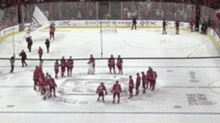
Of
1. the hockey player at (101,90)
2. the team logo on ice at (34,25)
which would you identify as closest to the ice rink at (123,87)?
the hockey player at (101,90)

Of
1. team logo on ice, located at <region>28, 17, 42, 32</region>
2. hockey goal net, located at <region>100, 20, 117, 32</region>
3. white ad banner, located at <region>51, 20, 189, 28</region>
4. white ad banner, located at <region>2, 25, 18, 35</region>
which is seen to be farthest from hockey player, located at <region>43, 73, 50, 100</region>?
white ad banner, located at <region>51, 20, 189, 28</region>

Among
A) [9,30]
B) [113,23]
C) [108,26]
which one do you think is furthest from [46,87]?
[113,23]

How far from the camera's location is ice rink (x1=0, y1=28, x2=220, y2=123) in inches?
654

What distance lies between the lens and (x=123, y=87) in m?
20.2

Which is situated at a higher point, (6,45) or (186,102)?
(6,45)

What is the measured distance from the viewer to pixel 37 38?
111ft

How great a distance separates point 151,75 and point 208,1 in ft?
62.5

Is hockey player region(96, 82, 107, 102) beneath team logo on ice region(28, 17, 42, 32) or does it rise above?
beneath

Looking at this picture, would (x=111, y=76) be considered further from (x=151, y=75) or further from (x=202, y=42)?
(x=202, y=42)

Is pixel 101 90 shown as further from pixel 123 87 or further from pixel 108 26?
pixel 108 26

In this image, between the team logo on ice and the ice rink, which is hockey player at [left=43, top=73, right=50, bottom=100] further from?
the team logo on ice

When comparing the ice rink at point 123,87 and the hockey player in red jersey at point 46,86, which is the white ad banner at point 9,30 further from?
the hockey player in red jersey at point 46,86

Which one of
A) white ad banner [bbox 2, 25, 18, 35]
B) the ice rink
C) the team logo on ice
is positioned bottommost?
the ice rink

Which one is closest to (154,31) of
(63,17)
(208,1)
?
(208,1)
